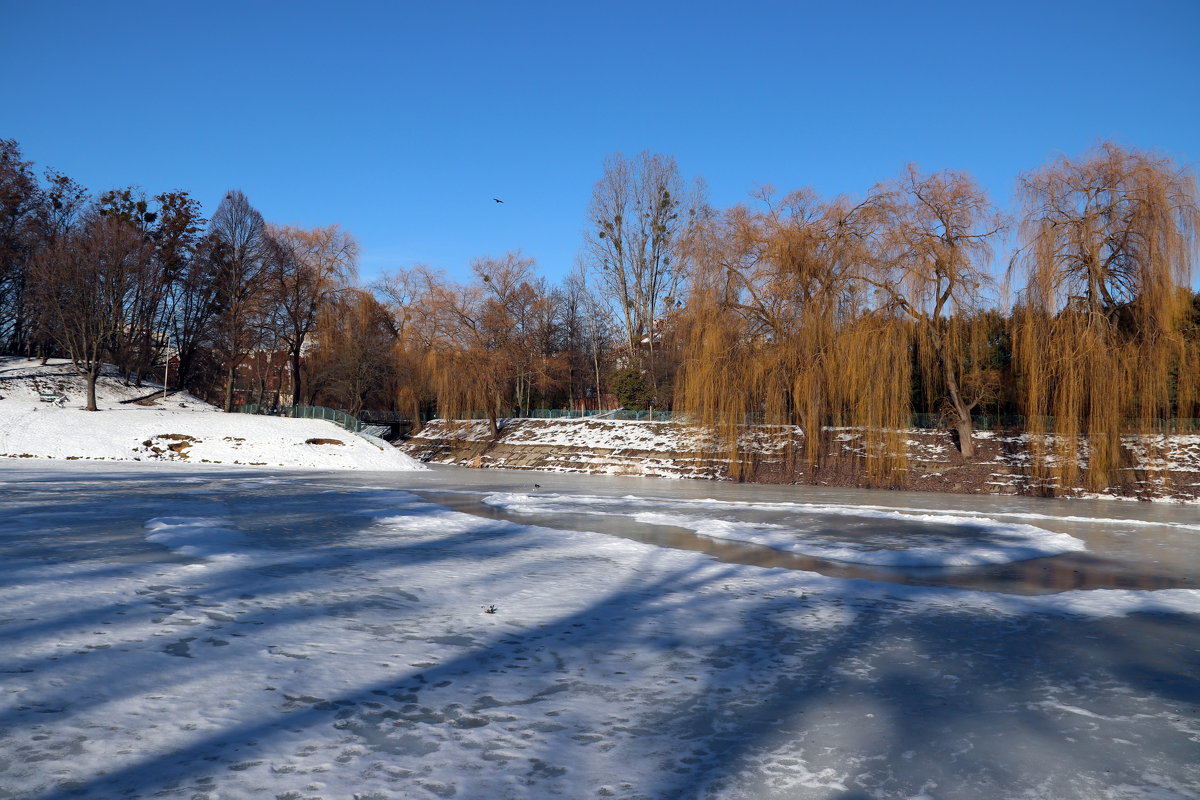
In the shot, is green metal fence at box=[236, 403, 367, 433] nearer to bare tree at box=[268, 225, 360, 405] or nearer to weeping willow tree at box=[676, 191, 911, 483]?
bare tree at box=[268, 225, 360, 405]

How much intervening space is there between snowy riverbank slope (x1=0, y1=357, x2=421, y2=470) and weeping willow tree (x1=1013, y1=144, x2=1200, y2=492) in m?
22.7

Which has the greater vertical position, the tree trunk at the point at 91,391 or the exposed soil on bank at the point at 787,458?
the tree trunk at the point at 91,391

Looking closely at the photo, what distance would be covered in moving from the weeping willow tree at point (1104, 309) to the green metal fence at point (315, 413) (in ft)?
86.8

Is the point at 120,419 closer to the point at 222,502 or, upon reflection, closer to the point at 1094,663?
the point at 222,502

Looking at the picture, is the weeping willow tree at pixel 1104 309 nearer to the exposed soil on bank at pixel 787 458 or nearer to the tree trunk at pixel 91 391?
the exposed soil on bank at pixel 787 458

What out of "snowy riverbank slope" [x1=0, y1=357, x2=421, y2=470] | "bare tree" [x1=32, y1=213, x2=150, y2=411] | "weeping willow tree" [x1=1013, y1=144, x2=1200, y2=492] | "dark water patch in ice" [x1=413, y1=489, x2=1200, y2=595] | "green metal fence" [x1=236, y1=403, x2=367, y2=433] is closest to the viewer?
"dark water patch in ice" [x1=413, y1=489, x2=1200, y2=595]

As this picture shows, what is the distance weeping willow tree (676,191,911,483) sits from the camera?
87.6 ft

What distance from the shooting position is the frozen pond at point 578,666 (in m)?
3.82

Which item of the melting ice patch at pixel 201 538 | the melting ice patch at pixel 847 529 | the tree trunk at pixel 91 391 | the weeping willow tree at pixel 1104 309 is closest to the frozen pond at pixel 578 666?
the melting ice patch at pixel 201 538

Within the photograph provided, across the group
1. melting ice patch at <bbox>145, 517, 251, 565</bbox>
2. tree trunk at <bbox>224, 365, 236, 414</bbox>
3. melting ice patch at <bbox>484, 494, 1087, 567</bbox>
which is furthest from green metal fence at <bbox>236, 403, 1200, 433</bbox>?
melting ice patch at <bbox>145, 517, 251, 565</bbox>

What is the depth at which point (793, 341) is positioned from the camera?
28.6m

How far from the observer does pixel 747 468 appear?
29.0m

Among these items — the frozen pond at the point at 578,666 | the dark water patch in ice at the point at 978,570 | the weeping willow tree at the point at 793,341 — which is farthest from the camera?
the weeping willow tree at the point at 793,341

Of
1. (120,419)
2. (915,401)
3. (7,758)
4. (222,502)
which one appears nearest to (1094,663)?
(7,758)
